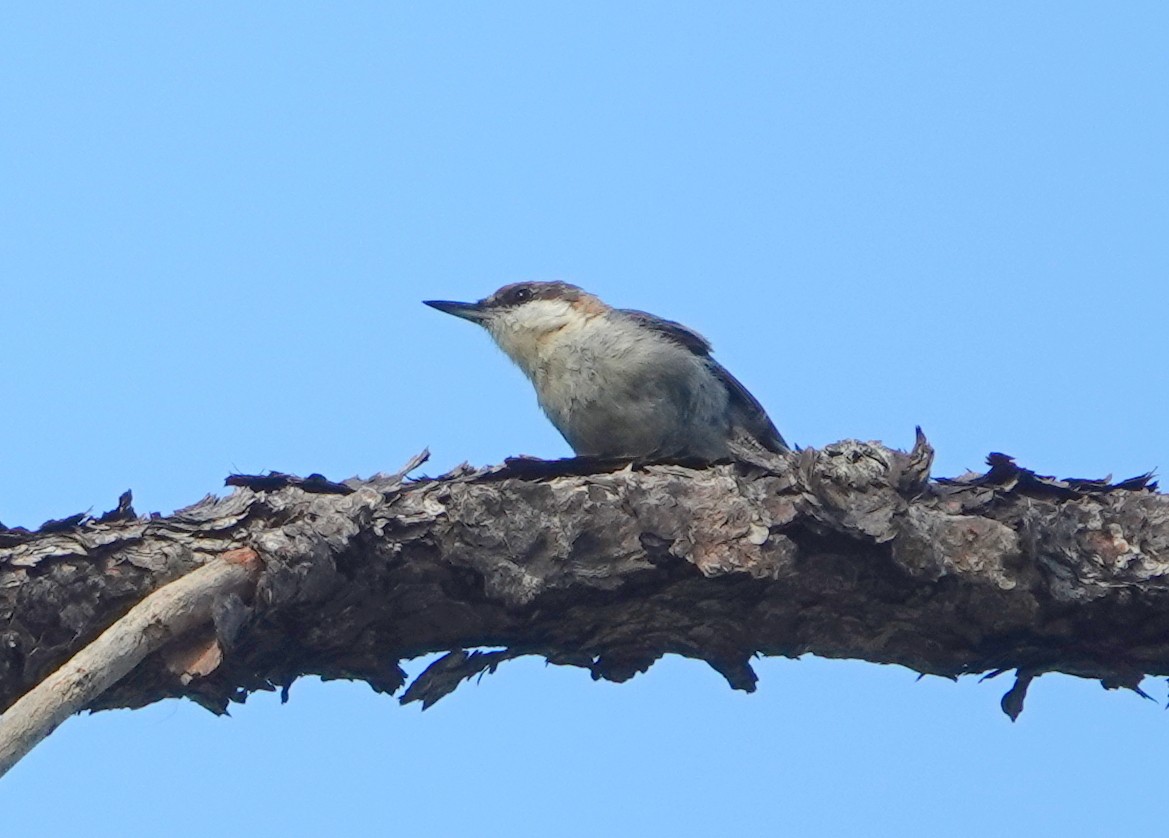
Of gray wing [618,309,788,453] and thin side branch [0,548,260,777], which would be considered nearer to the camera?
thin side branch [0,548,260,777]

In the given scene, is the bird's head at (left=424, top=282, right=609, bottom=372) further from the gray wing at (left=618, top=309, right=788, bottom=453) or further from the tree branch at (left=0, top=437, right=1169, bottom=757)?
the tree branch at (left=0, top=437, right=1169, bottom=757)

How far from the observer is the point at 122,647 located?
4473mm

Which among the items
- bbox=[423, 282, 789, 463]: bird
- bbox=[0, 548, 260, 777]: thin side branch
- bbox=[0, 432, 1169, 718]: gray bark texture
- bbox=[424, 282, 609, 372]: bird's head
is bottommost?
bbox=[0, 548, 260, 777]: thin side branch

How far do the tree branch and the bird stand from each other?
194cm

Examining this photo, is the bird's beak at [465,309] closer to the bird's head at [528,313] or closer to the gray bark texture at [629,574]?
the bird's head at [528,313]

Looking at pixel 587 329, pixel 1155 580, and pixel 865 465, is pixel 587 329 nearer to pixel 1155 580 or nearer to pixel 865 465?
pixel 865 465

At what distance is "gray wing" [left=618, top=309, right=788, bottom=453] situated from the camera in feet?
25.7

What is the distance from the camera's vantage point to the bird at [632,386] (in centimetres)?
743

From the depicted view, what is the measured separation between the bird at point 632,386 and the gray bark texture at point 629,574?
1.94 meters

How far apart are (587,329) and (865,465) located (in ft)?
9.50

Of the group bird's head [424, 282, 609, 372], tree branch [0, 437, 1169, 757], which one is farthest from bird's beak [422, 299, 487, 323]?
tree branch [0, 437, 1169, 757]

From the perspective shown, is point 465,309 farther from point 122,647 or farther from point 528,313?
point 122,647

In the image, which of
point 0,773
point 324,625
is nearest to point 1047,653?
point 324,625

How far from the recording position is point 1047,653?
5.24m
